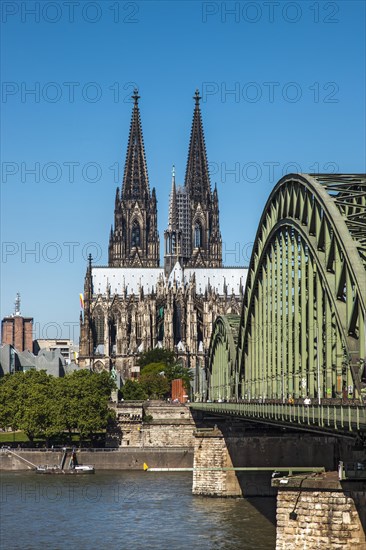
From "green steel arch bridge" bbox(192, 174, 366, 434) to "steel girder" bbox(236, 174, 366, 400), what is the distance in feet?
0.15

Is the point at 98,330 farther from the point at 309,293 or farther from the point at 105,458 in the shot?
the point at 309,293

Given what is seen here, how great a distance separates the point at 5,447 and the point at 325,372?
2489 inches

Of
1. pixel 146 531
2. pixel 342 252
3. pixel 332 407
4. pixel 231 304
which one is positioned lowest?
pixel 146 531

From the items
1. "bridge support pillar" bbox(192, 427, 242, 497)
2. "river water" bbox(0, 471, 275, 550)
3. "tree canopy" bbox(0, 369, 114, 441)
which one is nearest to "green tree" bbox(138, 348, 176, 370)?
"tree canopy" bbox(0, 369, 114, 441)

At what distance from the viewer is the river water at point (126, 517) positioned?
57.9 metres

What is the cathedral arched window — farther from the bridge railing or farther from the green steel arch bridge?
the bridge railing

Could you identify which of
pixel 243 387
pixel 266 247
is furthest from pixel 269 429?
pixel 266 247

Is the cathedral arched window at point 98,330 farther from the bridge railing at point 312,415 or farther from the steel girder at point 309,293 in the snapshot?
the bridge railing at point 312,415

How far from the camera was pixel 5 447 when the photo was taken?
10625 centimetres

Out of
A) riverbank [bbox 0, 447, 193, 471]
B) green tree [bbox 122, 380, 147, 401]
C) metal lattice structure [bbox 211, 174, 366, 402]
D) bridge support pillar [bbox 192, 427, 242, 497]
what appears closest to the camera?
metal lattice structure [bbox 211, 174, 366, 402]

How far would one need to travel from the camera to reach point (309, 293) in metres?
50.3

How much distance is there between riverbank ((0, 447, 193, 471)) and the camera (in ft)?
333

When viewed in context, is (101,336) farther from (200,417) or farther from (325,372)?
(325,372)

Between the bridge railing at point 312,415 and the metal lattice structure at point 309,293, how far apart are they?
102cm
